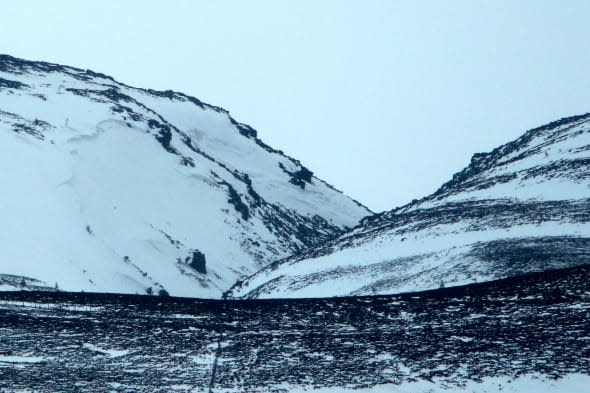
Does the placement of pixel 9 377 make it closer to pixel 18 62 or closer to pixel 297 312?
pixel 297 312

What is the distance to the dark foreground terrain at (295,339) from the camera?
15.8 m

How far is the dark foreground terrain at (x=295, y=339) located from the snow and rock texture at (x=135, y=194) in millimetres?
18558

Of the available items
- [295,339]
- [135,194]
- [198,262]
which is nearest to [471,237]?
[198,262]

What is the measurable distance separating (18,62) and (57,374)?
7599 centimetres

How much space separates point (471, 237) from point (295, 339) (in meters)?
22.0

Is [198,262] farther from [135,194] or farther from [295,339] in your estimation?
[295,339]

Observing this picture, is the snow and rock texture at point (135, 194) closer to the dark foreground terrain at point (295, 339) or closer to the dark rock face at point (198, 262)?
the dark rock face at point (198, 262)

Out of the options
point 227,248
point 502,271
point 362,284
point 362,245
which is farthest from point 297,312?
point 227,248

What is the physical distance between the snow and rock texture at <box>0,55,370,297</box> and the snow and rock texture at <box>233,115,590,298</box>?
7.90 meters

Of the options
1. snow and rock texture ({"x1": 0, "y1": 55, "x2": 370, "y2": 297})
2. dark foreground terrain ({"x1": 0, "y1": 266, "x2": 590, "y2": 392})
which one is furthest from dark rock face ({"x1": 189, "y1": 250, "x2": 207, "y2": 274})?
dark foreground terrain ({"x1": 0, "y1": 266, "x2": 590, "y2": 392})

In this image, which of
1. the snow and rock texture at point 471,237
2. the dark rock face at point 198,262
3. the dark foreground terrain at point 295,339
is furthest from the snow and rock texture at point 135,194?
the dark foreground terrain at point 295,339

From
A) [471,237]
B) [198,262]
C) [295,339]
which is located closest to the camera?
[295,339]

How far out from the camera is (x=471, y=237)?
3825cm

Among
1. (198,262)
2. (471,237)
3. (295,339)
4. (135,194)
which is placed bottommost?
(295,339)
